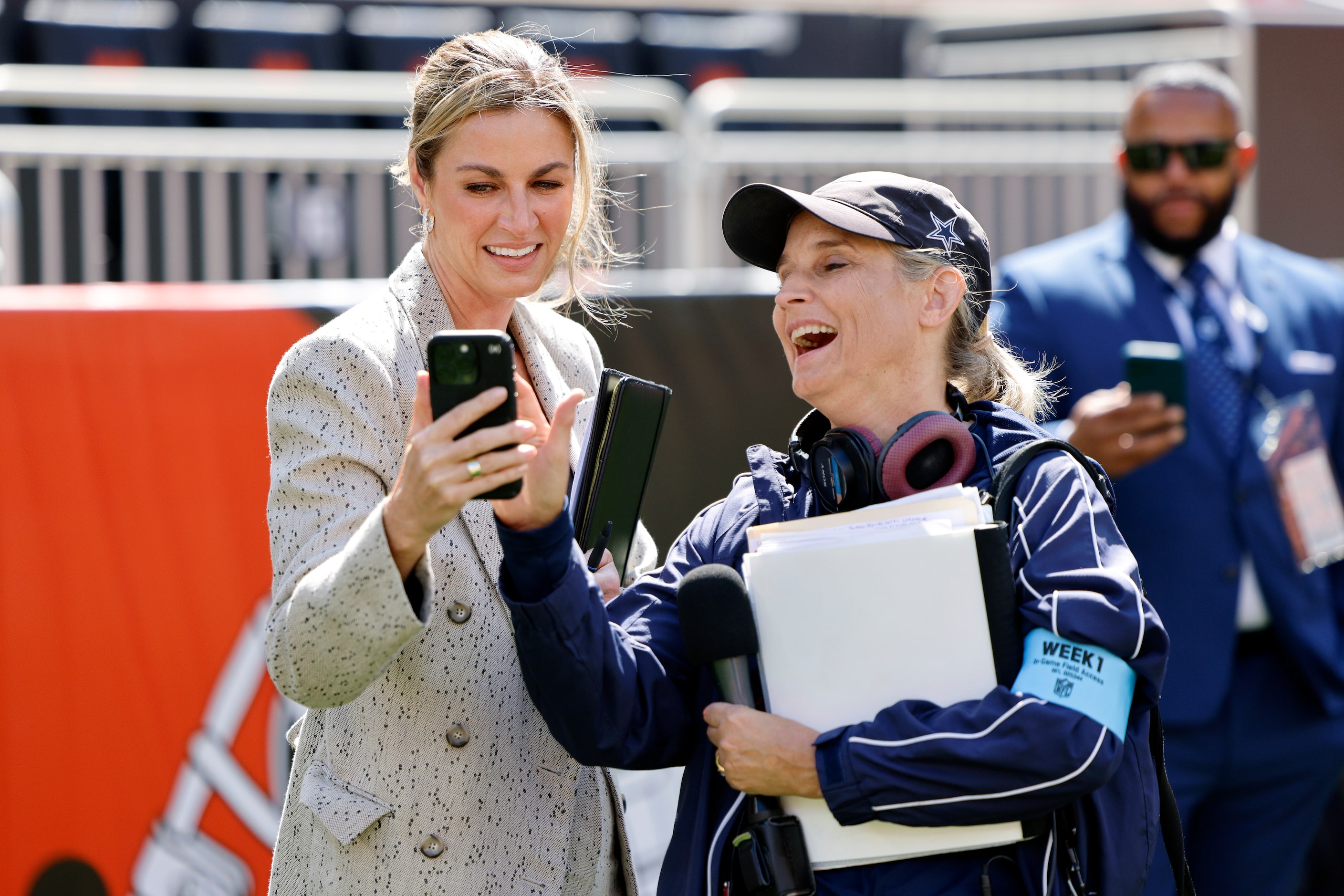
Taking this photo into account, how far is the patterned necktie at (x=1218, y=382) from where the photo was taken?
3.98m

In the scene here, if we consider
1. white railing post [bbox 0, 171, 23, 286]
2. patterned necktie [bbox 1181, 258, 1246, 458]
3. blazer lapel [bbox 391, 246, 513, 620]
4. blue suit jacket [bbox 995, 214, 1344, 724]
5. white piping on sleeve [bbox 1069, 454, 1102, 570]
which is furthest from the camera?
white railing post [bbox 0, 171, 23, 286]

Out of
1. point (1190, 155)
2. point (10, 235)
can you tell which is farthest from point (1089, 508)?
point (10, 235)

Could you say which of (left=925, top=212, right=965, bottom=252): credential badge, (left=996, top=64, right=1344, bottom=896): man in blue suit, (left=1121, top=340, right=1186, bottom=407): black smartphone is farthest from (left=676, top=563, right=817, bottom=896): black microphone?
(left=1121, top=340, right=1186, bottom=407): black smartphone

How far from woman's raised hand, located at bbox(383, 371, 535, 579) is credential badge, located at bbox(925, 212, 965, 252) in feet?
2.61

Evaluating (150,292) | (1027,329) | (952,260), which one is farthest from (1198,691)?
(150,292)

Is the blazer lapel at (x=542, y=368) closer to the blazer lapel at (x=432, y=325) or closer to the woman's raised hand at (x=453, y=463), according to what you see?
the blazer lapel at (x=432, y=325)

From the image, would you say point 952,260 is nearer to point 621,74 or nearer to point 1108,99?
point 1108,99

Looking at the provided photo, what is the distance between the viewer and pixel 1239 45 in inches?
238

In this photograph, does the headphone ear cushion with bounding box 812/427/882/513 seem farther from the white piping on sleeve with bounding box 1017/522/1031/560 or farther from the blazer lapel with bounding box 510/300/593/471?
the blazer lapel with bounding box 510/300/593/471

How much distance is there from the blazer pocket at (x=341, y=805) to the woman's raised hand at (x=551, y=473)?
547 millimetres

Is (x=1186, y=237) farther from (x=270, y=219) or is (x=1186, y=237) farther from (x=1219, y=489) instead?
(x=270, y=219)

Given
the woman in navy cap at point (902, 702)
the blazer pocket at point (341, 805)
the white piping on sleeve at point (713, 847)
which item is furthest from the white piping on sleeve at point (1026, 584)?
the blazer pocket at point (341, 805)

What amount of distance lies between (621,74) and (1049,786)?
21.0ft

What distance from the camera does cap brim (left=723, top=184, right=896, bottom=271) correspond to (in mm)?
2113
